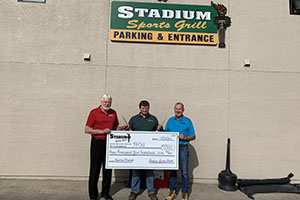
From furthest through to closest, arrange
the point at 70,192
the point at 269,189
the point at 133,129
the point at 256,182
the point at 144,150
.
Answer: the point at 256,182 < the point at 269,189 < the point at 70,192 < the point at 133,129 < the point at 144,150

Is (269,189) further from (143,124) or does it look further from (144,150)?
(143,124)

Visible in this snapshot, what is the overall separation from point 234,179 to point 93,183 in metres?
2.95

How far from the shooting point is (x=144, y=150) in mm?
4305

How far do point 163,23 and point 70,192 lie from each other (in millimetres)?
4329

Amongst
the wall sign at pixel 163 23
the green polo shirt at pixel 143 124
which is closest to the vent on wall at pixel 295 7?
the wall sign at pixel 163 23

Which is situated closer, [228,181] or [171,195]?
[171,195]

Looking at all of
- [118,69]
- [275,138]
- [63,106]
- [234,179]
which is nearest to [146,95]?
[118,69]

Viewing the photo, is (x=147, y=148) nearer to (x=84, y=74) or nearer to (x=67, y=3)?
(x=84, y=74)

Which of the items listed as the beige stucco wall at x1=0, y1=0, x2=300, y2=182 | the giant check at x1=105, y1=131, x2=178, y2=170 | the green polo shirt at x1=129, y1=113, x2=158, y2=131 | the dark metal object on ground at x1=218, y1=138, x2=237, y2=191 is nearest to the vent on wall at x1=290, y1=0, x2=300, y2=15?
the beige stucco wall at x1=0, y1=0, x2=300, y2=182

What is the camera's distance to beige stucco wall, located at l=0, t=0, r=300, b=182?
17.8 feet

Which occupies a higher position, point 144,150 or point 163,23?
point 163,23

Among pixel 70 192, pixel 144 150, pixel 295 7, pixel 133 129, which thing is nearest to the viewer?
pixel 144 150

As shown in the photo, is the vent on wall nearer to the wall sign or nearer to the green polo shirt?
the wall sign

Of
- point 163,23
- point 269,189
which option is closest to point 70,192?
point 269,189
